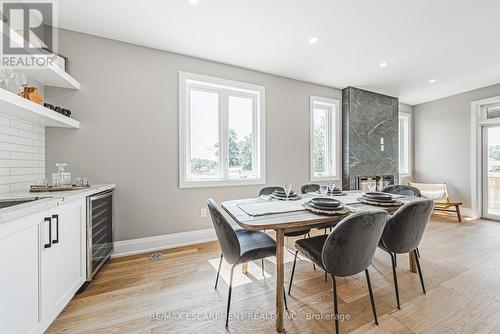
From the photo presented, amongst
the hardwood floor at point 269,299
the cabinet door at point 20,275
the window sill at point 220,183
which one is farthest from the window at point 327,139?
the cabinet door at point 20,275

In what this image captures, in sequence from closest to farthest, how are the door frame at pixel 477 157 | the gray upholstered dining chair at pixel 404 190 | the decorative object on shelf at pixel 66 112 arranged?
the decorative object on shelf at pixel 66 112, the gray upholstered dining chair at pixel 404 190, the door frame at pixel 477 157

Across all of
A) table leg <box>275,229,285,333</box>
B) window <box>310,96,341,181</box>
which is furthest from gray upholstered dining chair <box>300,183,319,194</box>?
table leg <box>275,229,285,333</box>

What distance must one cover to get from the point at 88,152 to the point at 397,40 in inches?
156

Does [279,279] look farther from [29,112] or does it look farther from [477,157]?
[477,157]

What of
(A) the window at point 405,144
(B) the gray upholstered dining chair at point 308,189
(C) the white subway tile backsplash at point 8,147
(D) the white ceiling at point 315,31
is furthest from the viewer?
(A) the window at point 405,144

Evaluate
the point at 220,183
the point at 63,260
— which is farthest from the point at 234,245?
the point at 220,183

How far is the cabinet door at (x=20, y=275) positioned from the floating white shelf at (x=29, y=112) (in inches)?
32.9

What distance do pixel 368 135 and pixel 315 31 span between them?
2658 mm

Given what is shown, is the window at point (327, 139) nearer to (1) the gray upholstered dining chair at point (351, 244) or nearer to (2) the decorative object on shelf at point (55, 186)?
(1) the gray upholstered dining chair at point (351, 244)

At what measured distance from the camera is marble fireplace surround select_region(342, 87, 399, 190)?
401 cm

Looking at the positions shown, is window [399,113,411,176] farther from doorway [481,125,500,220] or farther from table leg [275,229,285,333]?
table leg [275,229,285,333]

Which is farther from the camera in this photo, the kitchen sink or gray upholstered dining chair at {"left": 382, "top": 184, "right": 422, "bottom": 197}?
gray upholstered dining chair at {"left": 382, "top": 184, "right": 422, "bottom": 197}

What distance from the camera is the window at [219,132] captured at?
9.45 feet

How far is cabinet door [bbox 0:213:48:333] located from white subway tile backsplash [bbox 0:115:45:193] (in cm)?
95
